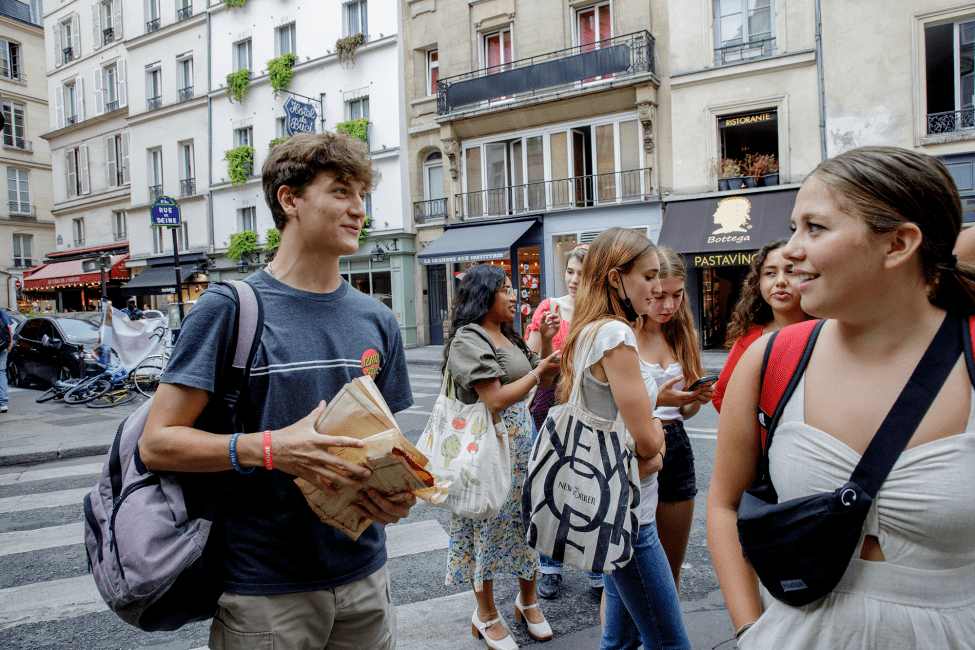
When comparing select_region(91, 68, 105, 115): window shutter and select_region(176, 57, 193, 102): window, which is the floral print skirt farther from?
select_region(91, 68, 105, 115): window shutter

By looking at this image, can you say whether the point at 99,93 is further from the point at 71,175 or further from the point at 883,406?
the point at 883,406

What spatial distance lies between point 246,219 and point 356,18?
8.94 m

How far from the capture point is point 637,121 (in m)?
17.3

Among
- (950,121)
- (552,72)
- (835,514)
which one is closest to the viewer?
(835,514)

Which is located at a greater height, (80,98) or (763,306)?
(80,98)

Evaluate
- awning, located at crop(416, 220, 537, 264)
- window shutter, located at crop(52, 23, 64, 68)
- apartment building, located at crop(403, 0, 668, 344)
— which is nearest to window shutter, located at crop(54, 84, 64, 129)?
window shutter, located at crop(52, 23, 64, 68)

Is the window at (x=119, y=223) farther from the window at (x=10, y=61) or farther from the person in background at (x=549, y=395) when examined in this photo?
the person in background at (x=549, y=395)

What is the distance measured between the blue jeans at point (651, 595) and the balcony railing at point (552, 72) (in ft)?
53.6

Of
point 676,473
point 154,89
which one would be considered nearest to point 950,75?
point 676,473

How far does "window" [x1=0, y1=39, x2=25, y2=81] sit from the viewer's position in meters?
34.3

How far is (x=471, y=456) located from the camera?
3018mm

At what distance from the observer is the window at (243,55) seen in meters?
24.7

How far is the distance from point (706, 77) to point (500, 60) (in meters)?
6.74

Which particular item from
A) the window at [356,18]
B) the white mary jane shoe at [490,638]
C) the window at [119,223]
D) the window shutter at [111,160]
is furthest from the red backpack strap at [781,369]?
the window shutter at [111,160]
